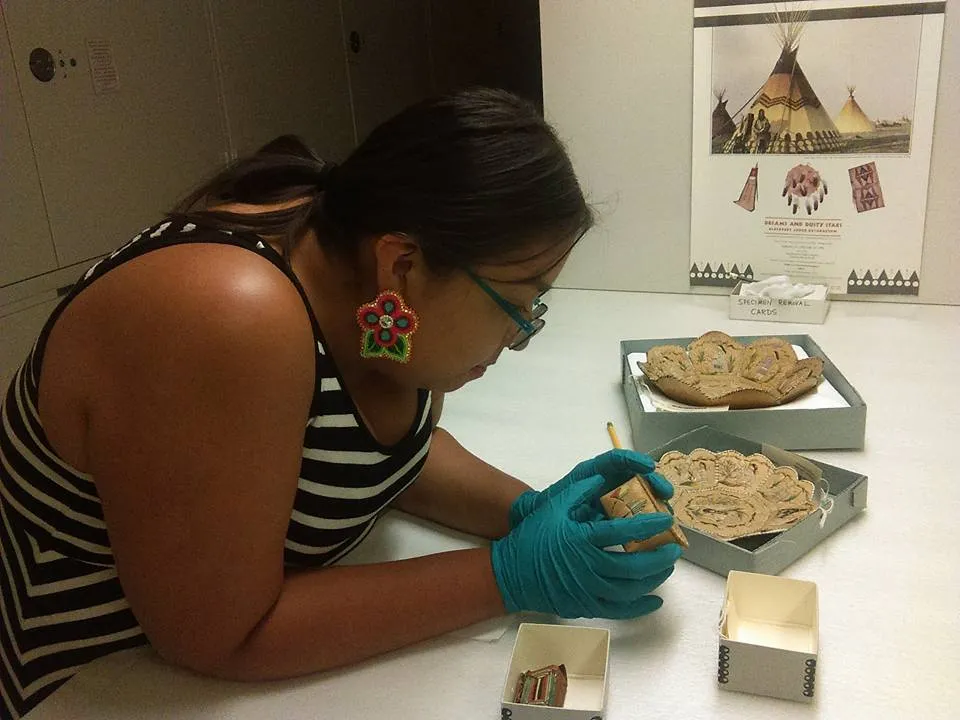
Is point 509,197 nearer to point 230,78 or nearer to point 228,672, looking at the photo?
point 228,672

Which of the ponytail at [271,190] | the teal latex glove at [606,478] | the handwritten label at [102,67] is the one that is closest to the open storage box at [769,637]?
the teal latex glove at [606,478]

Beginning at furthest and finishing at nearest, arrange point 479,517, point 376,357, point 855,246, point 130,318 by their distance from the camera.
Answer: point 855,246, point 479,517, point 376,357, point 130,318

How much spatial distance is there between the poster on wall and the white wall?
0.03 metres

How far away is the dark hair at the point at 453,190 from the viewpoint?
0.73m

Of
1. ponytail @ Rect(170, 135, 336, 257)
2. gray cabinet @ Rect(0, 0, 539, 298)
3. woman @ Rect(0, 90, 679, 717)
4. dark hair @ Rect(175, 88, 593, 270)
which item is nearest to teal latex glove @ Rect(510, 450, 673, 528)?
woman @ Rect(0, 90, 679, 717)

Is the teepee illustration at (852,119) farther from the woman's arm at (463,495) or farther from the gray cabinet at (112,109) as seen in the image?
the gray cabinet at (112,109)

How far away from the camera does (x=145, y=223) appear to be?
1.82 meters

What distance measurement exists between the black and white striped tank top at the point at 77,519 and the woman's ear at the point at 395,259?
0.08 m

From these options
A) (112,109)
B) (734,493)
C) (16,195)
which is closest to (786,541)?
(734,493)

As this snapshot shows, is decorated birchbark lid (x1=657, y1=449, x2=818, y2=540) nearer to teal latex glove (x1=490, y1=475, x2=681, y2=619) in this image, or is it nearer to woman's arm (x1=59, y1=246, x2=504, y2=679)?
teal latex glove (x1=490, y1=475, x2=681, y2=619)

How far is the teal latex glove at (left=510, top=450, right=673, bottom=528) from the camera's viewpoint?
88 cm

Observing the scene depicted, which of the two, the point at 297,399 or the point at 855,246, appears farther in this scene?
the point at 855,246

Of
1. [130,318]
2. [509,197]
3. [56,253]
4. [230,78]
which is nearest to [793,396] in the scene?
[509,197]

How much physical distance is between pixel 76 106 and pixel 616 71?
1.06m
